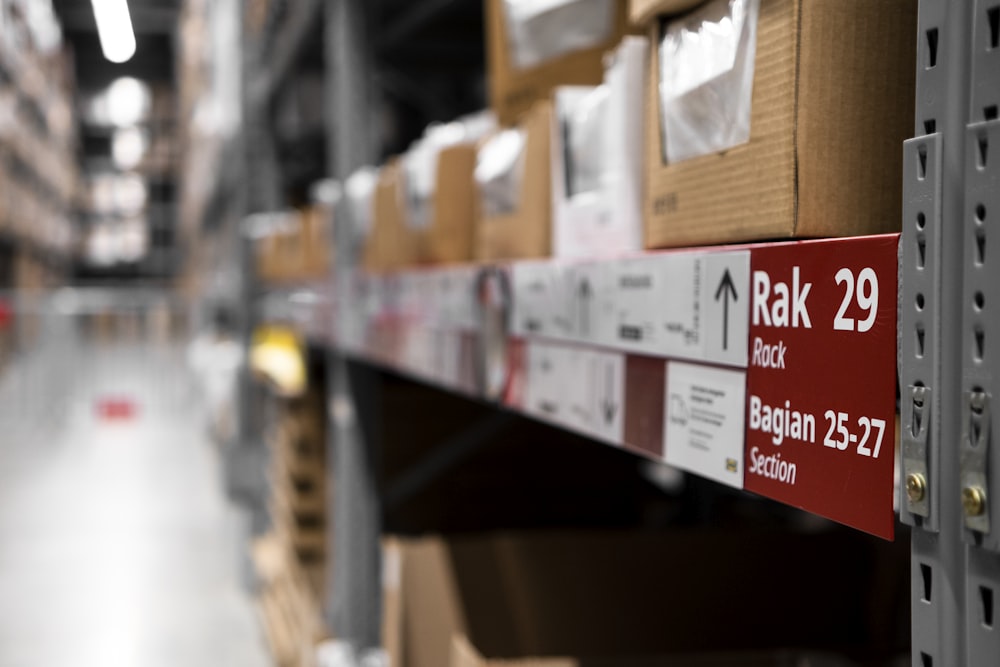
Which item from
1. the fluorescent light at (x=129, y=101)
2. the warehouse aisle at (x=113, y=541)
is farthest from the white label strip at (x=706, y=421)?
the fluorescent light at (x=129, y=101)

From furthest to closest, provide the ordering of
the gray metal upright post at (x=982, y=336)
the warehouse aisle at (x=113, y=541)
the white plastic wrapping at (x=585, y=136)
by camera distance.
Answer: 1. the warehouse aisle at (x=113, y=541)
2. the white plastic wrapping at (x=585, y=136)
3. the gray metal upright post at (x=982, y=336)

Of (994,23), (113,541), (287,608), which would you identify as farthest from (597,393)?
(113,541)

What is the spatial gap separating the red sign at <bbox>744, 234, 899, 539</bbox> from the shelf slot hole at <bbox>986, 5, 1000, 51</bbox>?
12 centimetres

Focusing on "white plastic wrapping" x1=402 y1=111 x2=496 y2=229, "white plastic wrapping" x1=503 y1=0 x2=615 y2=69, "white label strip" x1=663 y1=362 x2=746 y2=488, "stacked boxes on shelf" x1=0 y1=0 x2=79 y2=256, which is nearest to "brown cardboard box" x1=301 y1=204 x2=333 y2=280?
"white plastic wrapping" x1=402 y1=111 x2=496 y2=229

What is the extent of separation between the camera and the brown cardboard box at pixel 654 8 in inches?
36.0

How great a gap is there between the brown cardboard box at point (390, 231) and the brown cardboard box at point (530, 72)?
20.3 inches

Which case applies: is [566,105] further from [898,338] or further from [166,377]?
[166,377]

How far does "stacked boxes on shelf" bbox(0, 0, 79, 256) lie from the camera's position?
10.9 m

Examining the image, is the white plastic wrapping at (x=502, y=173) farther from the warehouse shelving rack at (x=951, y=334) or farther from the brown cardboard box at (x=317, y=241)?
the brown cardboard box at (x=317, y=241)

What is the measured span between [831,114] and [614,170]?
1.23 ft

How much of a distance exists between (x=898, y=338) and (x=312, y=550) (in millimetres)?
3286

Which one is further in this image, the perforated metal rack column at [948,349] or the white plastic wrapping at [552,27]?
the white plastic wrapping at [552,27]

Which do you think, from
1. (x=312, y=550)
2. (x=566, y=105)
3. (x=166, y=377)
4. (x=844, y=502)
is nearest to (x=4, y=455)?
(x=166, y=377)

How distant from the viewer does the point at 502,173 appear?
1.47 metres
